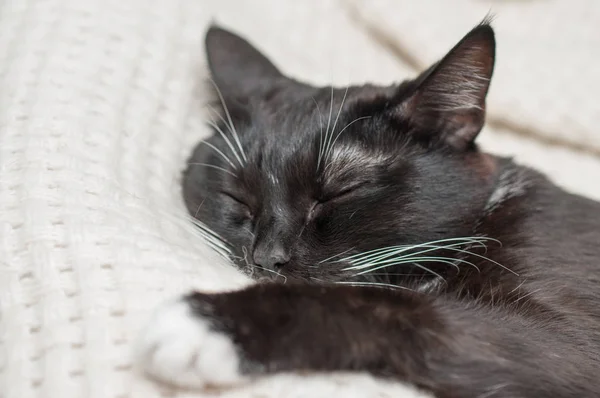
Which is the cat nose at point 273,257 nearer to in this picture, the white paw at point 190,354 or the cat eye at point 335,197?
the cat eye at point 335,197

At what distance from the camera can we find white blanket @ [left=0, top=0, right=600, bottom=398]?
775 mm

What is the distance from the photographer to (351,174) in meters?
1.12

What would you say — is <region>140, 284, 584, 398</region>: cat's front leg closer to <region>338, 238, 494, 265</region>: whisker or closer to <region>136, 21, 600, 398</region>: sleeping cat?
<region>136, 21, 600, 398</region>: sleeping cat

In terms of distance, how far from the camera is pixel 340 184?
111 centimetres

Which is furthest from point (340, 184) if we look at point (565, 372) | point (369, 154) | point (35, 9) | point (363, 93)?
point (35, 9)

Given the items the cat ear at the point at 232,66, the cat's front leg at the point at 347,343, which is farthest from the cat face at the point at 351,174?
the cat's front leg at the point at 347,343

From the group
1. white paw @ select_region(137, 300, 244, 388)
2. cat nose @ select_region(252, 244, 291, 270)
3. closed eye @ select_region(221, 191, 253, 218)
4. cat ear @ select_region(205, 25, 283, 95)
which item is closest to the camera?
white paw @ select_region(137, 300, 244, 388)

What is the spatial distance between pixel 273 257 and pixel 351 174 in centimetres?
21

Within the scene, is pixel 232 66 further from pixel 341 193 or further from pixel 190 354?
pixel 190 354

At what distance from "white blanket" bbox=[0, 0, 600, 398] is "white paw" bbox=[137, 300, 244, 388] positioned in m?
0.03

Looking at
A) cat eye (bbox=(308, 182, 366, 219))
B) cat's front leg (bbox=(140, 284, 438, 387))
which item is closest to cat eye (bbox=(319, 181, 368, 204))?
cat eye (bbox=(308, 182, 366, 219))

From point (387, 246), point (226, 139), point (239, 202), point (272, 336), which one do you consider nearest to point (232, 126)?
point (226, 139)

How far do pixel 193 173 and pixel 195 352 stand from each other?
25.7 inches

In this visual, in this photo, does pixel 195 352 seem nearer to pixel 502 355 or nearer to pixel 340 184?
pixel 502 355
